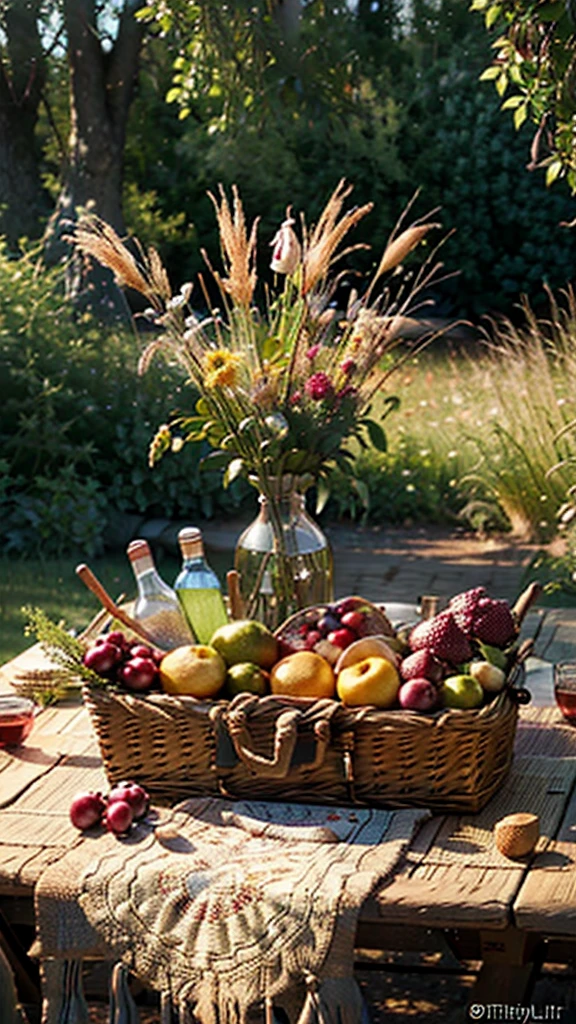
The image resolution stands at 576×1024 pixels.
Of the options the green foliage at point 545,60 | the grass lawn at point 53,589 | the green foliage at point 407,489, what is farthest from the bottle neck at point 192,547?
the green foliage at point 407,489

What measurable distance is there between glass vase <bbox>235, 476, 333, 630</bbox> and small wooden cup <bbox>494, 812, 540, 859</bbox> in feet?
3.02

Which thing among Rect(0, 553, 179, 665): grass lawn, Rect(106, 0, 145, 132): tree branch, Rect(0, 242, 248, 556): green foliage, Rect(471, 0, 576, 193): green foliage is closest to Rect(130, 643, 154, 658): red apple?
Rect(471, 0, 576, 193): green foliage

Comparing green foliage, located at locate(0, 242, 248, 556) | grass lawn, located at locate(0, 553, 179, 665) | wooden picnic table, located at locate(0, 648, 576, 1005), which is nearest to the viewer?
wooden picnic table, located at locate(0, 648, 576, 1005)

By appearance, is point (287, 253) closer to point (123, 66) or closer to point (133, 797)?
point (133, 797)

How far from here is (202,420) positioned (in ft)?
10.4

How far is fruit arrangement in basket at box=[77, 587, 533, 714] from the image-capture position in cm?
249

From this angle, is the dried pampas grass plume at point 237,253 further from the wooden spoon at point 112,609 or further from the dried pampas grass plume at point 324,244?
the wooden spoon at point 112,609

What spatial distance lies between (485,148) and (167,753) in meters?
12.8

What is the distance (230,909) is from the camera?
2.23 m

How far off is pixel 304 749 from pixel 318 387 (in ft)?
2.95

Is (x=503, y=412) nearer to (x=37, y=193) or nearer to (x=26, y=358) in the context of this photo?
(x=26, y=358)

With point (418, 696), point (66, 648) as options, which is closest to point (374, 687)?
point (418, 696)

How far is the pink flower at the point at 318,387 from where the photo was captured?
309 centimetres

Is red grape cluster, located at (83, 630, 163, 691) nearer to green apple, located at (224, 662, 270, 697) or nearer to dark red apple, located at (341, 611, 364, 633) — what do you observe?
green apple, located at (224, 662, 270, 697)
